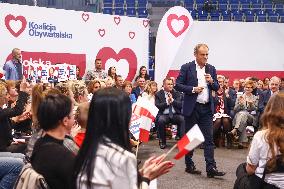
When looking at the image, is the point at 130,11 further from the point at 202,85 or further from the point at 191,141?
the point at 191,141

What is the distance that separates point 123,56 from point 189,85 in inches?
183

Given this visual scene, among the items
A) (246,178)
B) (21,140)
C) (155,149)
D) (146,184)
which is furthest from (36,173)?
(155,149)

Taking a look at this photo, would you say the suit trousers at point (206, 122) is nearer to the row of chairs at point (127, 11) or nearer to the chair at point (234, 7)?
the row of chairs at point (127, 11)

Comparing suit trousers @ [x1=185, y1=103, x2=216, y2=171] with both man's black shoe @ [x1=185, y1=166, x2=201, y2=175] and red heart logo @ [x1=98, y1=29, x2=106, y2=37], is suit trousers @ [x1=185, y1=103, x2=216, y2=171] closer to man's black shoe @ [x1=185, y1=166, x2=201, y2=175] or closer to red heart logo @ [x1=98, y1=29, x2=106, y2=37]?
man's black shoe @ [x1=185, y1=166, x2=201, y2=175]

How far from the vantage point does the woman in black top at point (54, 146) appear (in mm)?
2291

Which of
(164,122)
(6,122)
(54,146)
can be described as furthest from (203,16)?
(54,146)

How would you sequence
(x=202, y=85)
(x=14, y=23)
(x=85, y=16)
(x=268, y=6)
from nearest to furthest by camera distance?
1. (x=202, y=85)
2. (x=14, y=23)
3. (x=85, y=16)
4. (x=268, y=6)

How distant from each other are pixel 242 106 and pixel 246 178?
5406 mm

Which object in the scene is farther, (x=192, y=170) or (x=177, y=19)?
(x=177, y=19)

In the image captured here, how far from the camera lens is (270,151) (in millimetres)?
3184

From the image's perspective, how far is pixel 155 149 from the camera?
8.09m

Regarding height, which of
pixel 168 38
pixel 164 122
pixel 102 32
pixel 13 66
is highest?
pixel 102 32

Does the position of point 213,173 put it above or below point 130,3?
below

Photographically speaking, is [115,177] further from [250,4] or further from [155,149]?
[250,4]
